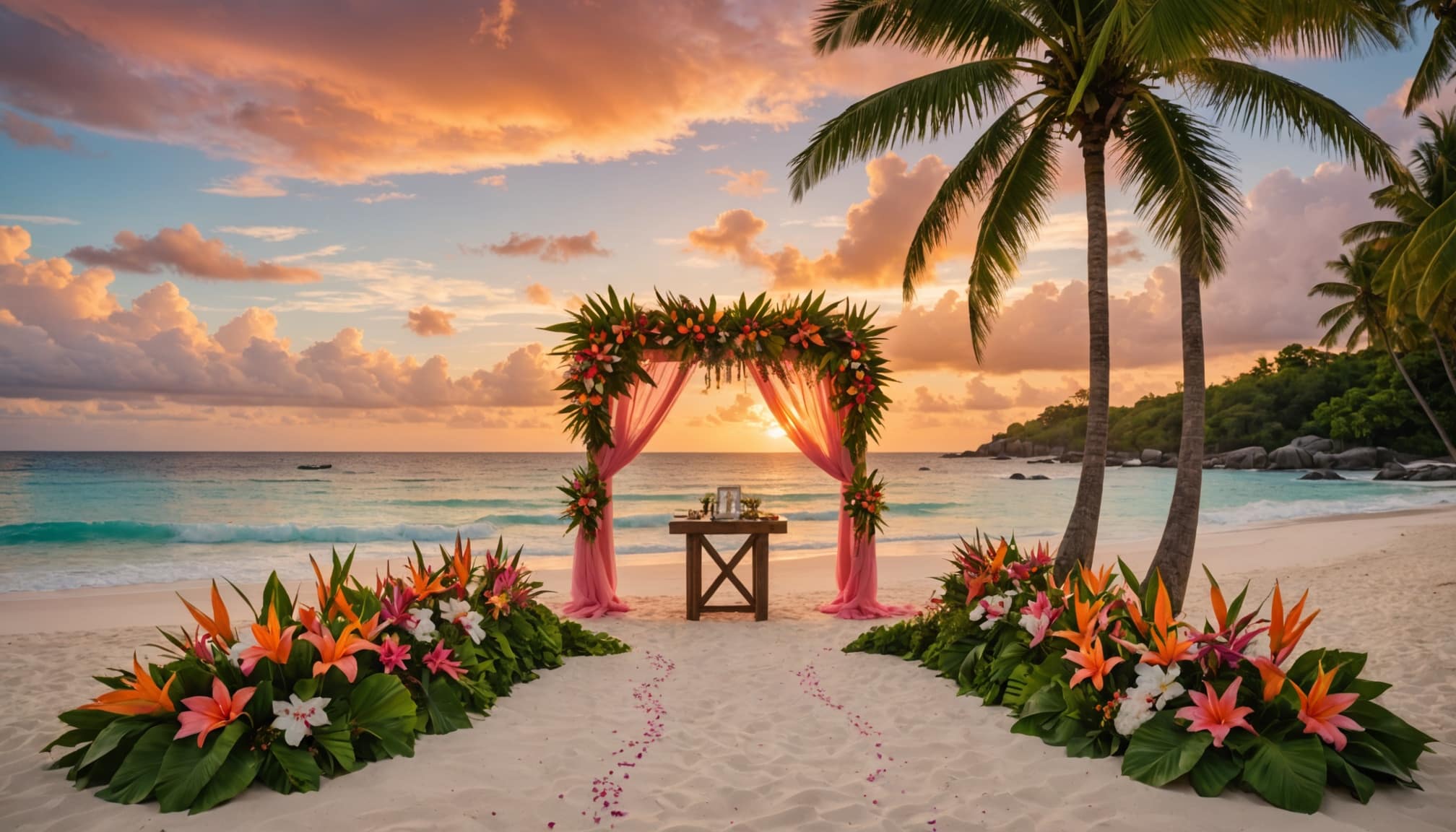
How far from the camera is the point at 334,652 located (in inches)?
140

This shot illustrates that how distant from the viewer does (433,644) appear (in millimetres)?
4363

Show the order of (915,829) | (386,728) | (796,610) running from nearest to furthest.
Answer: (915,829) → (386,728) → (796,610)

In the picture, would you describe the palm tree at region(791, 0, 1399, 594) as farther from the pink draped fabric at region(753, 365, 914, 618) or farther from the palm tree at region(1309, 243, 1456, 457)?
the palm tree at region(1309, 243, 1456, 457)

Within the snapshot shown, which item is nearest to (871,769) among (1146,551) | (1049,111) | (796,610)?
(796,610)

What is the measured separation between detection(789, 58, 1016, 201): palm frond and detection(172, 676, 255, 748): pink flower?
5773mm

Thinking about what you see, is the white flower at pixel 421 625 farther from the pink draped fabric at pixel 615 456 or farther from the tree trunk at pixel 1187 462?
the tree trunk at pixel 1187 462

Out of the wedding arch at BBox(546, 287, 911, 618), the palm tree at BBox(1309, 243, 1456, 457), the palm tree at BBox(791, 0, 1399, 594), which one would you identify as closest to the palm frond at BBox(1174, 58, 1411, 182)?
the palm tree at BBox(791, 0, 1399, 594)

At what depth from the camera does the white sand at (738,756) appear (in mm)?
3064

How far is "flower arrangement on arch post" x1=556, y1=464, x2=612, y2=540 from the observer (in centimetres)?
761

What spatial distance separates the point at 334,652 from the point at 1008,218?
672 cm

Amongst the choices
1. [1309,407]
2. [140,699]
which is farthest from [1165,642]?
[1309,407]

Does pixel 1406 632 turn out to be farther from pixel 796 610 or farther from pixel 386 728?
pixel 386 728

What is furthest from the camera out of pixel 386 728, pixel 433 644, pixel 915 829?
pixel 433 644

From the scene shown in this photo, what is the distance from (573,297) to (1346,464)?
45.5 m
